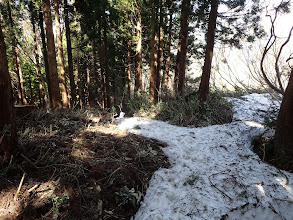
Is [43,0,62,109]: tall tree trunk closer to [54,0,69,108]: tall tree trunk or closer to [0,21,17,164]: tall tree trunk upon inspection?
[54,0,69,108]: tall tree trunk

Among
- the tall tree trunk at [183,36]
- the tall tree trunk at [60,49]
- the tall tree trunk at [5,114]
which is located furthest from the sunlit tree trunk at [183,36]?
the tall tree trunk at [5,114]

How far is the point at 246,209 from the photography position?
205 centimetres

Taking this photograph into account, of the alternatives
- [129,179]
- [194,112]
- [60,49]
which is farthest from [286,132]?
[60,49]

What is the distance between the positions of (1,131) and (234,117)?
5.79 metres

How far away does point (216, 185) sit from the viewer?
245 centimetres

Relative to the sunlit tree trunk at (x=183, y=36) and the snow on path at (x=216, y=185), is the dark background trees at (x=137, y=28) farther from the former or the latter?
the snow on path at (x=216, y=185)

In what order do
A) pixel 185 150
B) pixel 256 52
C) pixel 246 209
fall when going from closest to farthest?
pixel 246 209 < pixel 256 52 < pixel 185 150

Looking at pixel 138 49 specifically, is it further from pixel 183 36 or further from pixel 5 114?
pixel 5 114

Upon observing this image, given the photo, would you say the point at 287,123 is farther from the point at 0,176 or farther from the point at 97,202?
the point at 0,176

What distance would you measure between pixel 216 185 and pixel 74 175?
2.06m

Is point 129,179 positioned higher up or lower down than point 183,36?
lower down

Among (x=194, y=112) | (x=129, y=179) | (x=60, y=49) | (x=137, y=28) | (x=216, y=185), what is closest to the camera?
(x=129, y=179)

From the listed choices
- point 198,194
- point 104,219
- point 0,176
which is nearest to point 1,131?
point 0,176

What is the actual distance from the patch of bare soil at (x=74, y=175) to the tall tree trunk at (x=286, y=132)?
202 cm
